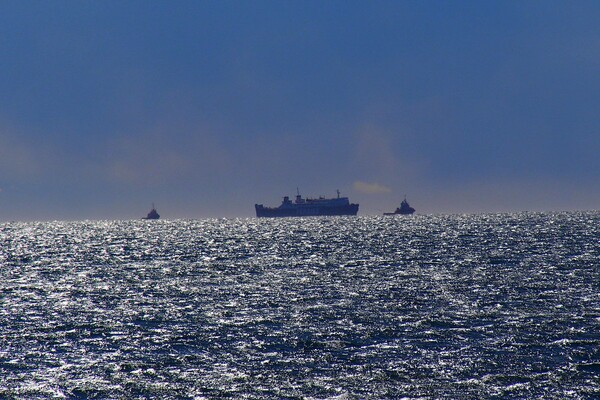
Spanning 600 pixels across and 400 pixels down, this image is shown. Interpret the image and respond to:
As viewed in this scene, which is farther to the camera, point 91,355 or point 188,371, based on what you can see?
point 91,355

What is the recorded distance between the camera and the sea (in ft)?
96.7

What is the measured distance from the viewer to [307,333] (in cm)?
3984

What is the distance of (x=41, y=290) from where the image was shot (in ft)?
204

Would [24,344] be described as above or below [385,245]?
below

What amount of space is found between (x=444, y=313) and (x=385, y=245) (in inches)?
2885

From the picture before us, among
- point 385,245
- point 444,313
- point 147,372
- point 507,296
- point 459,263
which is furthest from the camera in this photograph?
point 385,245

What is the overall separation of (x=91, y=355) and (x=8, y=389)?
20.6 feet

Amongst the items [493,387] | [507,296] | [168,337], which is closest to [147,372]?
[168,337]

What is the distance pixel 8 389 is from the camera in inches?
1150

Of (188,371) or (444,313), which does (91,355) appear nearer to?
(188,371)

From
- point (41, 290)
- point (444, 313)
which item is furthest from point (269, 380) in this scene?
point (41, 290)

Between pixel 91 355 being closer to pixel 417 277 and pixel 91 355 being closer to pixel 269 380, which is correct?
pixel 269 380

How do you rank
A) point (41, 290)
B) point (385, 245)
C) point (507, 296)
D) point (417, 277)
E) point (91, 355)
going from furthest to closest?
point (385, 245)
point (417, 277)
point (41, 290)
point (507, 296)
point (91, 355)

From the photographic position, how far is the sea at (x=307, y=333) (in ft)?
96.7
